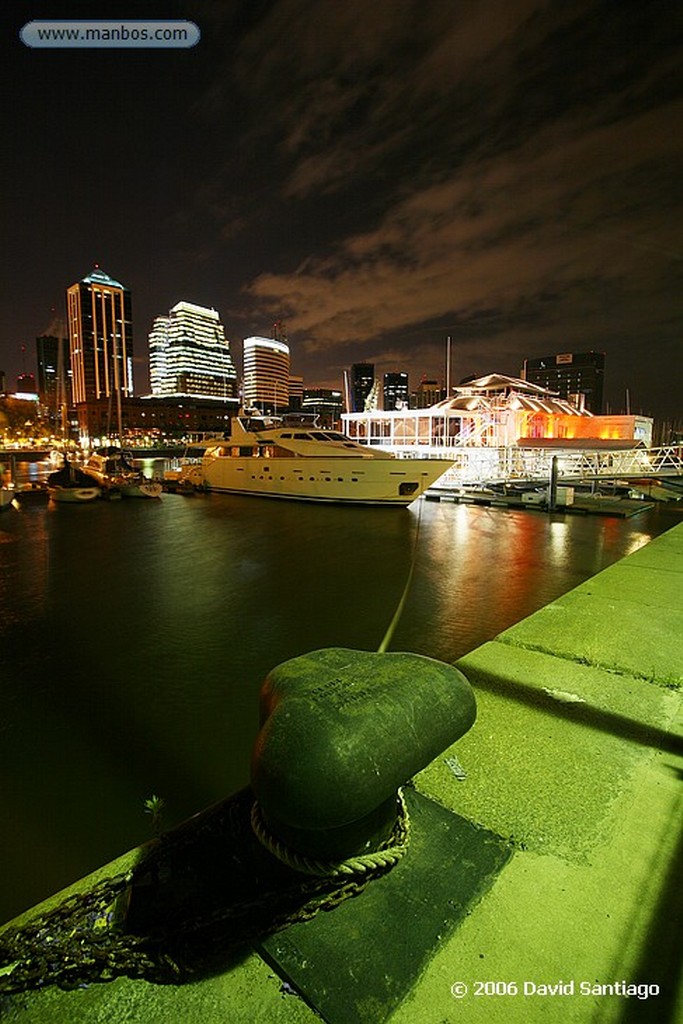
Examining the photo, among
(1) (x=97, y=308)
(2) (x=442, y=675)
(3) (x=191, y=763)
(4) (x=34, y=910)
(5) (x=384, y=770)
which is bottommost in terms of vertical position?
(3) (x=191, y=763)

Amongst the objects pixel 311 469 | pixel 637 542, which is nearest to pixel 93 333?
pixel 311 469

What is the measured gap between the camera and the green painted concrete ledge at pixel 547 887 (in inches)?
63.2

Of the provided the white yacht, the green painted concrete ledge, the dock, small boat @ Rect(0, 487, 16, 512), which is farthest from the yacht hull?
the green painted concrete ledge

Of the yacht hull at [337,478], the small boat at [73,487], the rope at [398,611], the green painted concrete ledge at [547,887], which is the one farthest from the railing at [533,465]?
the green painted concrete ledge at [547,887]

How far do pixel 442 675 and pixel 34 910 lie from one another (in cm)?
195

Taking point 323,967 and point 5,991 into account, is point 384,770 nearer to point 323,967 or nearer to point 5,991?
point 323,967

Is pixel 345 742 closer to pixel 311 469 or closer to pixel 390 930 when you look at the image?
pixel 390 930

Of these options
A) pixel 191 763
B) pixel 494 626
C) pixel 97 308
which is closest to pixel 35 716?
pixel 191 763

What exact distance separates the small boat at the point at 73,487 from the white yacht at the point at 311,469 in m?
5.69

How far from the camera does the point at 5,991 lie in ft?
5.50

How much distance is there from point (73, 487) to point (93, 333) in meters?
175

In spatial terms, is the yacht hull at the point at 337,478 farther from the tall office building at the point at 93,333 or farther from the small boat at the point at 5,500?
the tall office building at the point at 93,333

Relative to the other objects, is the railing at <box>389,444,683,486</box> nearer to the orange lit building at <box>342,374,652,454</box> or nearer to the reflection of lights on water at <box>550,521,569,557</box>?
the orange lit building at <box>342,374,652,454</box>

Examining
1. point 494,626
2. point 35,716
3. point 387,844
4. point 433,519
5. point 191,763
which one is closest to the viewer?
point 387,844
